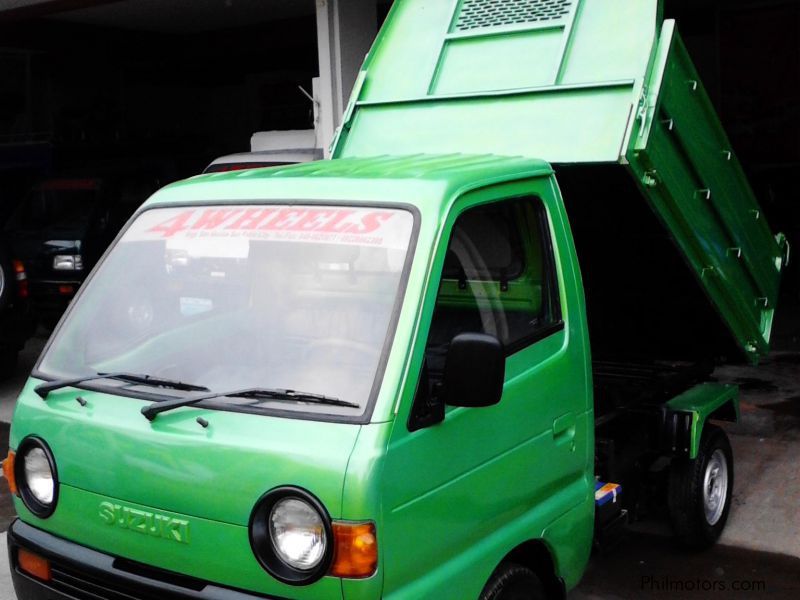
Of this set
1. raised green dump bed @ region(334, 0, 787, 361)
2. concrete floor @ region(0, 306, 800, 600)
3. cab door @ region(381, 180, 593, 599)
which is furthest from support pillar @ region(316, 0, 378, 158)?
cab door @ region(381, 180, 593, 599)

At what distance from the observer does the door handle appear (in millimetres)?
3473

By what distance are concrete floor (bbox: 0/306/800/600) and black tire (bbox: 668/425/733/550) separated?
4.7 inches

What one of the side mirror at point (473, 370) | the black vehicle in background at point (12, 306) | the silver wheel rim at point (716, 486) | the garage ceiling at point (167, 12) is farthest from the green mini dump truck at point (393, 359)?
the garage ceiling at point (167, 12)

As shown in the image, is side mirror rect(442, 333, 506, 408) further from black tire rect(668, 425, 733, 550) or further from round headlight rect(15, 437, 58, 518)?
black tire rect(668, 425, 733, 550)

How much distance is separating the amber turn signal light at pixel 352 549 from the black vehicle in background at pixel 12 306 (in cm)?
715

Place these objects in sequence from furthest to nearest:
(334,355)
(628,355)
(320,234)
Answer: (628,355) → (320,234) → (334,355)

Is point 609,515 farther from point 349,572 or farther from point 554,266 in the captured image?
point 349,572

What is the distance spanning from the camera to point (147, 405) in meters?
2.94

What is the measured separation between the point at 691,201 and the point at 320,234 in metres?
2.18

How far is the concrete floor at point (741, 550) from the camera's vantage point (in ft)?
15.0

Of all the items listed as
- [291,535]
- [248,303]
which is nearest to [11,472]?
[248,303]

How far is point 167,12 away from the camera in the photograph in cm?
1423

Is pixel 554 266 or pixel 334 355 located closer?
pixel 334 355

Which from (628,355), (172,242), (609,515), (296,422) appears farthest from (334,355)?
(628,355)
